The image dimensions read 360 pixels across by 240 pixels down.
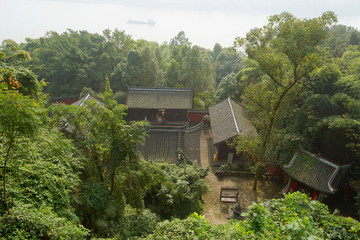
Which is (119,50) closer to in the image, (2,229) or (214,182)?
(214,182)

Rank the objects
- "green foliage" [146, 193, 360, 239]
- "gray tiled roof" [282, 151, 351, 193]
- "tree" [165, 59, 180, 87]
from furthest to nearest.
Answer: "tree" [165, 59, 180, 87], "gray tiled roof" [282, 151, 351, 193], "green foliage" [146, 193, 360, 239]

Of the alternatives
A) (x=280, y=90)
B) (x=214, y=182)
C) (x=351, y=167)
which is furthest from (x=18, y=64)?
(x=351, y=167)

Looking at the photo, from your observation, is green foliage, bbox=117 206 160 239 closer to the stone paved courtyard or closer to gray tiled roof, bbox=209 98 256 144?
the stone paved courtyard

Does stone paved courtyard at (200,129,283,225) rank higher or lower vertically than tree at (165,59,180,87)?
lower

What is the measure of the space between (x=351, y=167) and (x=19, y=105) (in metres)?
17.3

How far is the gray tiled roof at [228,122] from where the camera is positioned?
19344 mm

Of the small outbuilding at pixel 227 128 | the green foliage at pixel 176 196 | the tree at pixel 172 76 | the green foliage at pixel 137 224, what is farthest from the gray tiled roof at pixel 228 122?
the green foliage at pixel 137 224

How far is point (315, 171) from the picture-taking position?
1345cm

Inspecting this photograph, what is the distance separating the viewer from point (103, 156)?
8969 mm

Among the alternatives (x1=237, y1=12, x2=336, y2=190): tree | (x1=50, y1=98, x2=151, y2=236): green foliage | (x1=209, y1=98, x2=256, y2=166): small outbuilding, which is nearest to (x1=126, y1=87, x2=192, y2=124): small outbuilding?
(x1=209, y1=98, x2=256, y2=166): small outbuilding

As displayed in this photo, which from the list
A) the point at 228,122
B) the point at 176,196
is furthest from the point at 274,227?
the point at 228,122

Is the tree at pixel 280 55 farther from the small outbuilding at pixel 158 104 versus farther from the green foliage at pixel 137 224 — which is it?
the small outbuilding at pixel 158 104

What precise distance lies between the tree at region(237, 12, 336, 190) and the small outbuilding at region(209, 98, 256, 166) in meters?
3.22

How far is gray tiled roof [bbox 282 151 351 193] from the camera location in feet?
41.8
